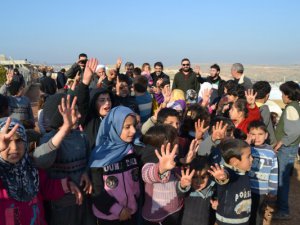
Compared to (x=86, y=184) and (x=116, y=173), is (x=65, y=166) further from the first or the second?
(x=116, y=173)

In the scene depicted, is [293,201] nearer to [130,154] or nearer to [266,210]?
[266,210]

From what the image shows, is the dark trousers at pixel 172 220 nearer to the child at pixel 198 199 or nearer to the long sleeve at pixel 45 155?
the child at pixel 198 199

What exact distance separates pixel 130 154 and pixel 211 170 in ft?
2.45

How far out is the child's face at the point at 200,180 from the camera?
2.89 meters

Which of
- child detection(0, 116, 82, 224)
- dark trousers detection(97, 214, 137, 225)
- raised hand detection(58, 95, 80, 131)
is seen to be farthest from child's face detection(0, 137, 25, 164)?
dark trousers detection(97, 214, 137, 225)

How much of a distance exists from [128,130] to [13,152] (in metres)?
1.07

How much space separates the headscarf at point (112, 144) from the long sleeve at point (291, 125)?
280cm

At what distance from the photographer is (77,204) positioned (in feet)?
8.87

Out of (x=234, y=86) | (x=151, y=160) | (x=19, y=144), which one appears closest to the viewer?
(x=19, y=144)

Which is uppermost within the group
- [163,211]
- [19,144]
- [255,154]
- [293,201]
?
[19,144]

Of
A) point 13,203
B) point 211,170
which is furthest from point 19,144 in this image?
point 211,170

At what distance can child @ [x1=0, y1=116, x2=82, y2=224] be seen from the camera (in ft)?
6.63

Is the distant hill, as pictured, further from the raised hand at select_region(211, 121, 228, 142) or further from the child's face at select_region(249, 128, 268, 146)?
the raised hand at select_region(211, 121, 228, 142)

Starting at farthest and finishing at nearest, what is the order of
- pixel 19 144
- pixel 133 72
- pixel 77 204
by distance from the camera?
1. pixel 133 72
2. pixel 77 204
3. pixel 19 144
